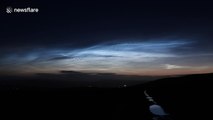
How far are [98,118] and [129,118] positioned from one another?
1.62 meters

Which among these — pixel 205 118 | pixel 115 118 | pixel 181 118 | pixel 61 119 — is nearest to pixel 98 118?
pixel 115 118

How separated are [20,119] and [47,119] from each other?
1.40m

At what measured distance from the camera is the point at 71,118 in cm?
1622

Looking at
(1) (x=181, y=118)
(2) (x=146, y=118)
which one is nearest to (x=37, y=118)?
(2) (x=146, y=118)

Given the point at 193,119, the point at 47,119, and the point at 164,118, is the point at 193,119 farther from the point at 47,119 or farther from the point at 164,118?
the point at 47,119

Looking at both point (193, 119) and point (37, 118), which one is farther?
point (37, 118)

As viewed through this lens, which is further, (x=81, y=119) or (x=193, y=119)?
(x=81, y=119)

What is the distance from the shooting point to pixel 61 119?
1585cm

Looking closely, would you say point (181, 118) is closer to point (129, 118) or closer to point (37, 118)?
point (129, 118)

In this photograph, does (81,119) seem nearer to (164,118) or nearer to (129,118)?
(129,118)

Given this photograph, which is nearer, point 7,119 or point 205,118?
point 205,118

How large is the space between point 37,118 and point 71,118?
6.01 feet

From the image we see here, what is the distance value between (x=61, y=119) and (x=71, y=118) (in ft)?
1.95

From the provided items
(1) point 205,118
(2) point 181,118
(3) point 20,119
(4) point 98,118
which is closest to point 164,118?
(2) point 181,118
